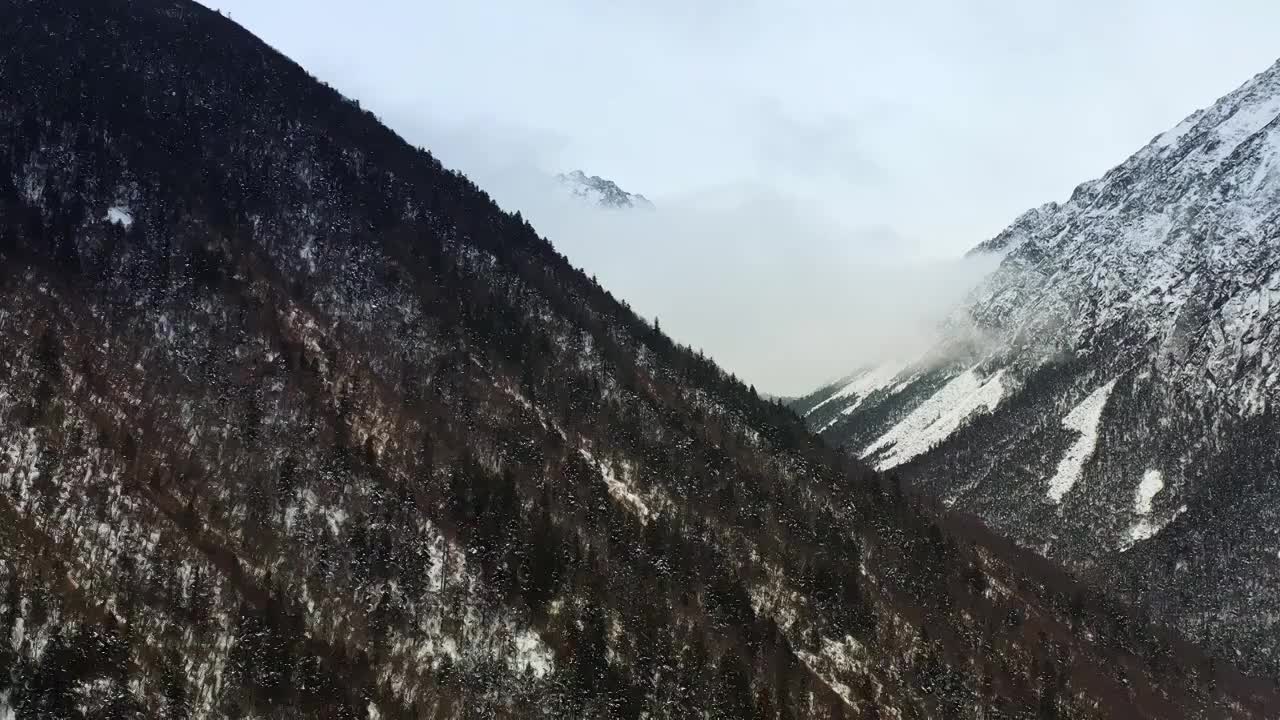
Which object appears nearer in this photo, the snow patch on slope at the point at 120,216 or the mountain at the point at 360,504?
the mountain at the point at 360,504

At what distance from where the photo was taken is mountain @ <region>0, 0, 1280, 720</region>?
97250mm

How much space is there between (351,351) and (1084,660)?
152057 millimetres

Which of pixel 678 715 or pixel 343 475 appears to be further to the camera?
pixel 343 475

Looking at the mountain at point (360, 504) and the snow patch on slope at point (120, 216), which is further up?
the snow patch on slope at point (120, 216)

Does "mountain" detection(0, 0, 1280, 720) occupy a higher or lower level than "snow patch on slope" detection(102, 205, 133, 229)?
lower

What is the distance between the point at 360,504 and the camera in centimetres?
12269

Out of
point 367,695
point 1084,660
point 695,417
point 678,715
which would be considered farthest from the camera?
point 695,417

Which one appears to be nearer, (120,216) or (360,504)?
(360,504)

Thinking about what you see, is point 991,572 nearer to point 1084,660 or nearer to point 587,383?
point 1084,660

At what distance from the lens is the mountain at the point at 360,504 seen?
319 ft

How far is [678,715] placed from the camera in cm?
11500

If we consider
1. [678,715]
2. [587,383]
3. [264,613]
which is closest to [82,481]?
[264,613]

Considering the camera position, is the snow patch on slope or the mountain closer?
the mountain

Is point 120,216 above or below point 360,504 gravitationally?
above
